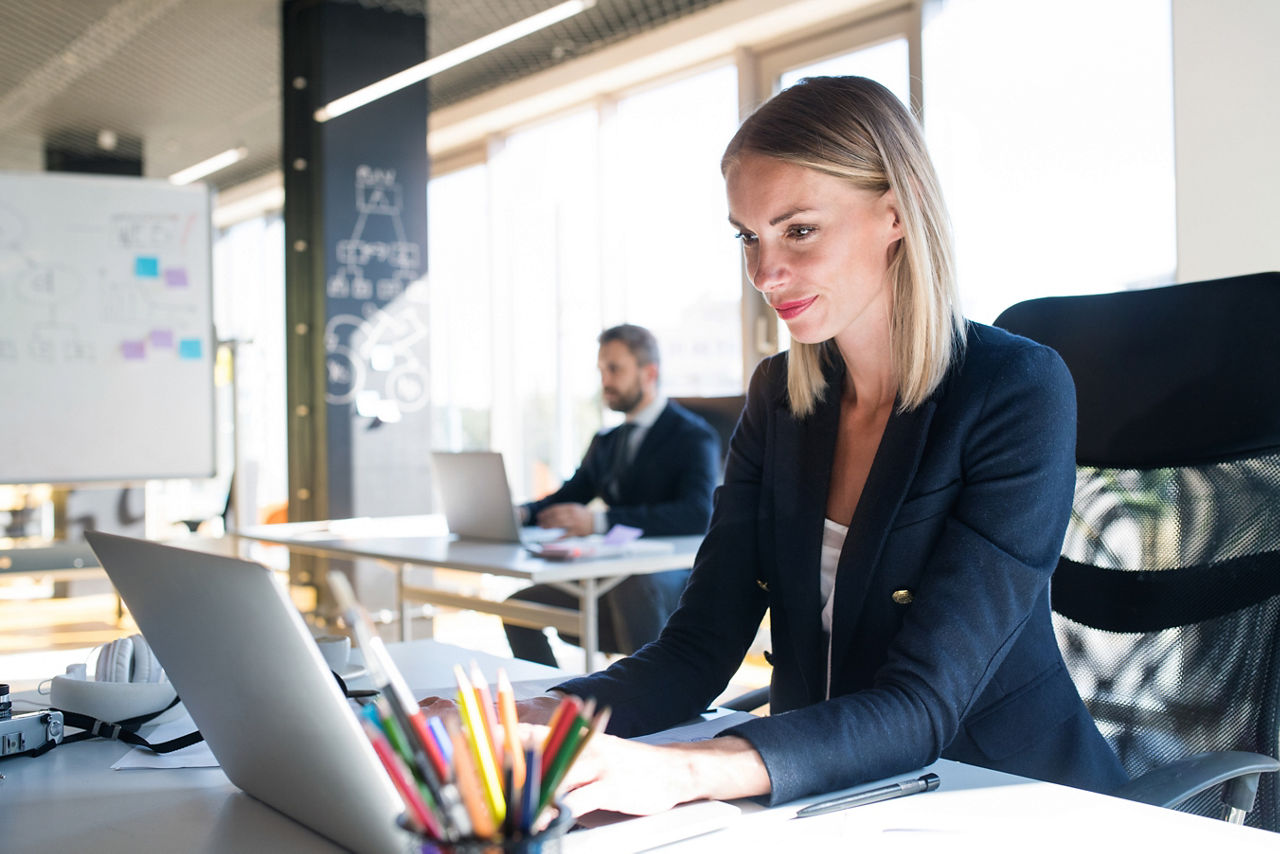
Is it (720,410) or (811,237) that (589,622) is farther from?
(811,237)

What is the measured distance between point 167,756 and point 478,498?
202 centimetres

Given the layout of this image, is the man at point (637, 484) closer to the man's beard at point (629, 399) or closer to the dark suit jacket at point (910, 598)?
the man's beard at point (629, 399)

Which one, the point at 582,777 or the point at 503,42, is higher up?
the point at 503,42

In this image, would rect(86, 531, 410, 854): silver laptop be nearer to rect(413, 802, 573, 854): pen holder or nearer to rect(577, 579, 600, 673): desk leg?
rect(413, 802, 573, 854): pen holder

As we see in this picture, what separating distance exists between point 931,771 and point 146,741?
754 mm

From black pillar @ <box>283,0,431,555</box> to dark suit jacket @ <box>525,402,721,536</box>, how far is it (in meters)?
1.50

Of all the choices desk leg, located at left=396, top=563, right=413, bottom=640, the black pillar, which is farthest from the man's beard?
the black pillar

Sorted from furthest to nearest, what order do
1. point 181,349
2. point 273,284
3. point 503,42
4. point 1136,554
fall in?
point 273,284
point 503,42
point 181,349
point 1136,554

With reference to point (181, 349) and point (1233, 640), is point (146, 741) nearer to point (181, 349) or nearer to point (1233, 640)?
point (1233, 640)

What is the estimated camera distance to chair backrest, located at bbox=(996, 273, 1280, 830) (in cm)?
119

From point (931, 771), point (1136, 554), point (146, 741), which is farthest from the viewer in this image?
point (1136, 554)

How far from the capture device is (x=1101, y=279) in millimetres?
3752

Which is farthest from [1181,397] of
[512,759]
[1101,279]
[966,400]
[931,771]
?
[1101,279]

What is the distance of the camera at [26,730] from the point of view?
3.31ft
